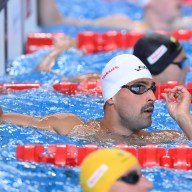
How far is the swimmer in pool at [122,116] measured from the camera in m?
5.29

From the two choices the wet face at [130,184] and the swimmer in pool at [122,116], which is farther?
Answer: the swimmer in pool at [122,116]

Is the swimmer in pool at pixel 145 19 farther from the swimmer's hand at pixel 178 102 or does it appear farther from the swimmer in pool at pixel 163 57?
the swimmer's hand at pixel 178 102

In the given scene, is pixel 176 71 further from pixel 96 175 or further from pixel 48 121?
pixel 96 175

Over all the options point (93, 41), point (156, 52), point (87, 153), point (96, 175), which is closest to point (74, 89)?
point (156, 52)

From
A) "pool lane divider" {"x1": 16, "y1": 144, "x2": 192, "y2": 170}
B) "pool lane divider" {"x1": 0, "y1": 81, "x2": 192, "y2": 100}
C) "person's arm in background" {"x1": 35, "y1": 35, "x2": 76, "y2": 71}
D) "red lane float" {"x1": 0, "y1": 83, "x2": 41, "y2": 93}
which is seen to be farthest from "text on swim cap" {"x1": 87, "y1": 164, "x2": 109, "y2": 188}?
"person's arm in background" {"x1": 35, "y1": 35, "x2": 76, "y2": 71}

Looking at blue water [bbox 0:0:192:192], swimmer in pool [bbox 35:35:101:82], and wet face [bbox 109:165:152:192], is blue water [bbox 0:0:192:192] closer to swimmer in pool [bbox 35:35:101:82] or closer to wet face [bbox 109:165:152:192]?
swimmer in pool [bbox 35:35:101:82]

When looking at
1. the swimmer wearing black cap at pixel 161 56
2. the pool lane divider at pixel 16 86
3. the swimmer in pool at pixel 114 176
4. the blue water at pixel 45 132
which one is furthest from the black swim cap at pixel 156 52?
the swimmer in pool at pixel 114 176

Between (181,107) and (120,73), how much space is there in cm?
46

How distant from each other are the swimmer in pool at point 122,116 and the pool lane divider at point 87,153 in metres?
0.33

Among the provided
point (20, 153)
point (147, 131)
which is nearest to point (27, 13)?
point (147, 131)

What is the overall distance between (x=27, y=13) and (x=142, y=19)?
1.71 meters

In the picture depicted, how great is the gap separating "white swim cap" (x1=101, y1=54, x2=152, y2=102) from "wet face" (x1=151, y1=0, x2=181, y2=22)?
4.39m

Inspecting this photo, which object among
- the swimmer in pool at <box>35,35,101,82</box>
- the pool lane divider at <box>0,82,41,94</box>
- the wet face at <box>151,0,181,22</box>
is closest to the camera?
the pool lane divider at <box>0,82,41,94</box>

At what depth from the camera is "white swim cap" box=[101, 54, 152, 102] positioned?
5.38 meters
